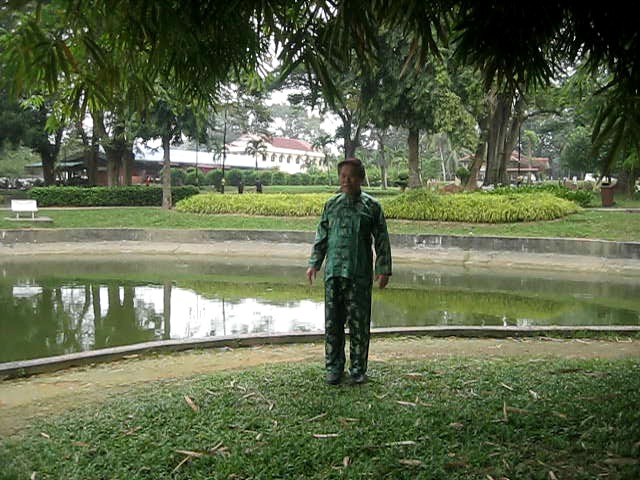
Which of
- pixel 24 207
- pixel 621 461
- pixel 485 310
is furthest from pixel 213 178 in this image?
pixel 621 461

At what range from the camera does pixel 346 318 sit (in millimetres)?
4684

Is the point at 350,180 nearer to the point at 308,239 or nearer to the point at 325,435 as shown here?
the point at 325,435

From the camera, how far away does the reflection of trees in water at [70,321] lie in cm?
736

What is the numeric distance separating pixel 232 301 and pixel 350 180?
6.17 meters

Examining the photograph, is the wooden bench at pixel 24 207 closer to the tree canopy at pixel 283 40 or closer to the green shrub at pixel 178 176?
the tree canopy at pixel 283 40

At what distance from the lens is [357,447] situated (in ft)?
11.2

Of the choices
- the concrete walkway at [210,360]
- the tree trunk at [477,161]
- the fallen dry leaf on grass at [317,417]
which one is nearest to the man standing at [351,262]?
the concrete walkway at [210,360]

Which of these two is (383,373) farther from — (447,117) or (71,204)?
(71,204)

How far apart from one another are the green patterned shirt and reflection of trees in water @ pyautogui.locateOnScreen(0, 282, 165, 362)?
3.78 m

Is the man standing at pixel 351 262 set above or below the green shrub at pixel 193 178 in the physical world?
below

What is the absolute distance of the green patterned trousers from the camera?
4.54 m

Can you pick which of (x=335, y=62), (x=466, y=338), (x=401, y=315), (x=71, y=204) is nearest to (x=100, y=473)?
(x=335, y=62)

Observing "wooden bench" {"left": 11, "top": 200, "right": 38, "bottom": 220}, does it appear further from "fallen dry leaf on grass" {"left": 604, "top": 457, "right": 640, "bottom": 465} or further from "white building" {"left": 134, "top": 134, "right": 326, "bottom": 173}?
"fallen dry leaf on grass" {"left": 604, "top": 457, "right": 640, "bottom": 465}

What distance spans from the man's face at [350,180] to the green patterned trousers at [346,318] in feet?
2.00
